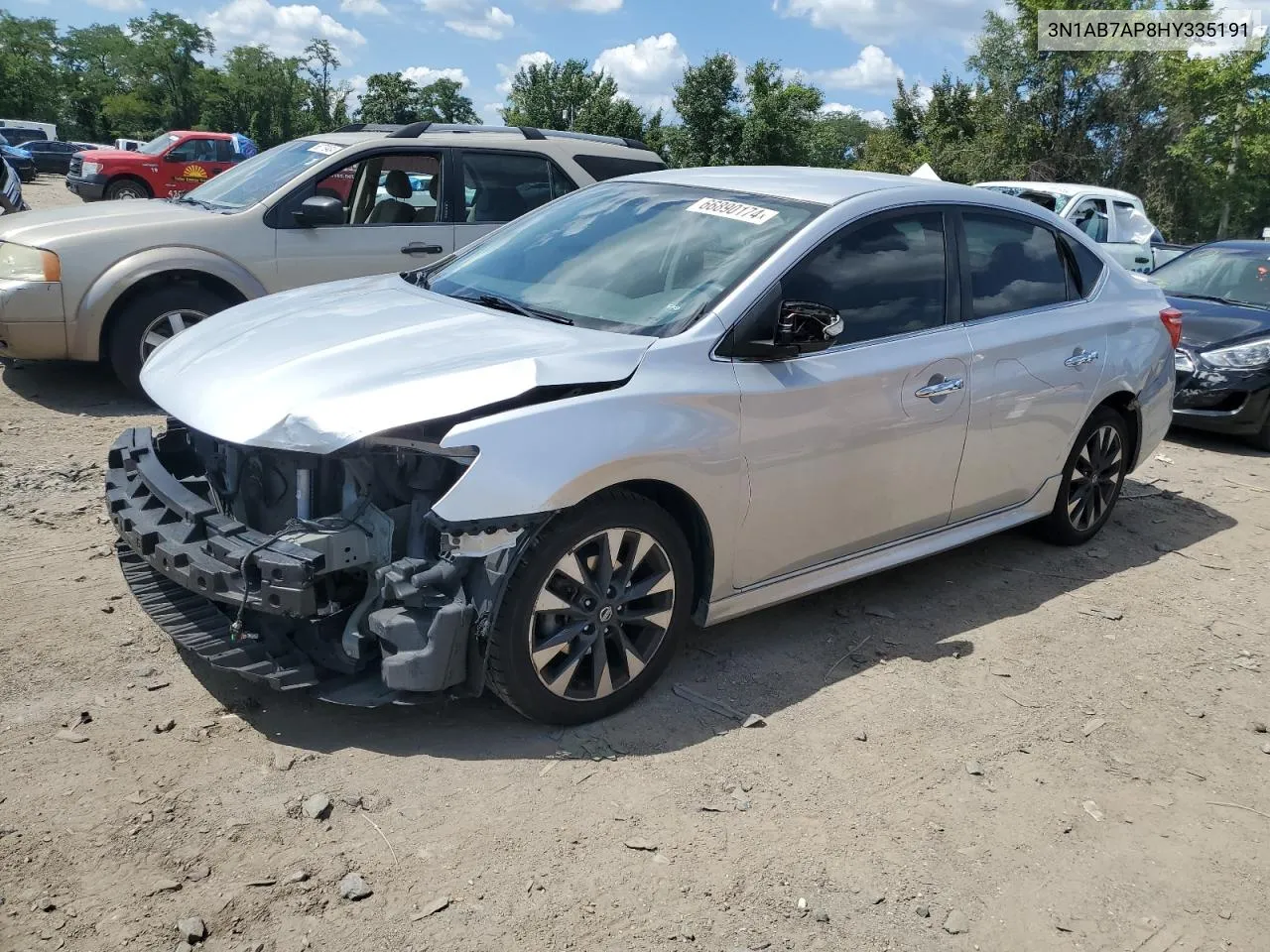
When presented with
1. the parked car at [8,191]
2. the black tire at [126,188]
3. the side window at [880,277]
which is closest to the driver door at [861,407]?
the side window at [880,277]

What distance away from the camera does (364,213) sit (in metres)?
7.65

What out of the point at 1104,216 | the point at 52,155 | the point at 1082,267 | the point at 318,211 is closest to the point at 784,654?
the point at 1082,267

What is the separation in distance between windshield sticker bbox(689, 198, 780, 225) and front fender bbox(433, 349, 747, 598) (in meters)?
0.78

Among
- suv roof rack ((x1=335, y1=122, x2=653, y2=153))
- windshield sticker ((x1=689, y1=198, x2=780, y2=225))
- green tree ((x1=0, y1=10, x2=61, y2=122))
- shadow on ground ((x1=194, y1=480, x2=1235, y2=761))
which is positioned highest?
green tree ((x1=0, y1=10, x2=61, y2=122))

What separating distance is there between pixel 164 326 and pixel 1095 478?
5724 mm

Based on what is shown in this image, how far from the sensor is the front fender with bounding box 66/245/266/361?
6840 mm

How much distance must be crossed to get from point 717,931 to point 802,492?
1.68m

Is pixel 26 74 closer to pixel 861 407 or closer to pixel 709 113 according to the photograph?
pixel 709 113

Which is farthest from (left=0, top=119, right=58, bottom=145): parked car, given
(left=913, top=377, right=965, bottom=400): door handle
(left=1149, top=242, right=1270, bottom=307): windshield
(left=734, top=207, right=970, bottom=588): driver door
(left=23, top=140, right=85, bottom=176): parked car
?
(left=913, top=377, right=965, bottom=400): door handle

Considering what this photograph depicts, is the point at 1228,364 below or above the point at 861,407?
below

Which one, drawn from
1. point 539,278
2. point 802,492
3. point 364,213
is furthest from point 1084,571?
point 364,213

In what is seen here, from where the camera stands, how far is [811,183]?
447cm

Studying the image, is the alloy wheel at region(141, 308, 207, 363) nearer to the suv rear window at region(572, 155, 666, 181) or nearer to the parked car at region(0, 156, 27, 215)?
the suv rear window at region(572, 155, 666, 181)

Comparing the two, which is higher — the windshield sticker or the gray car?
the windshield sticker
